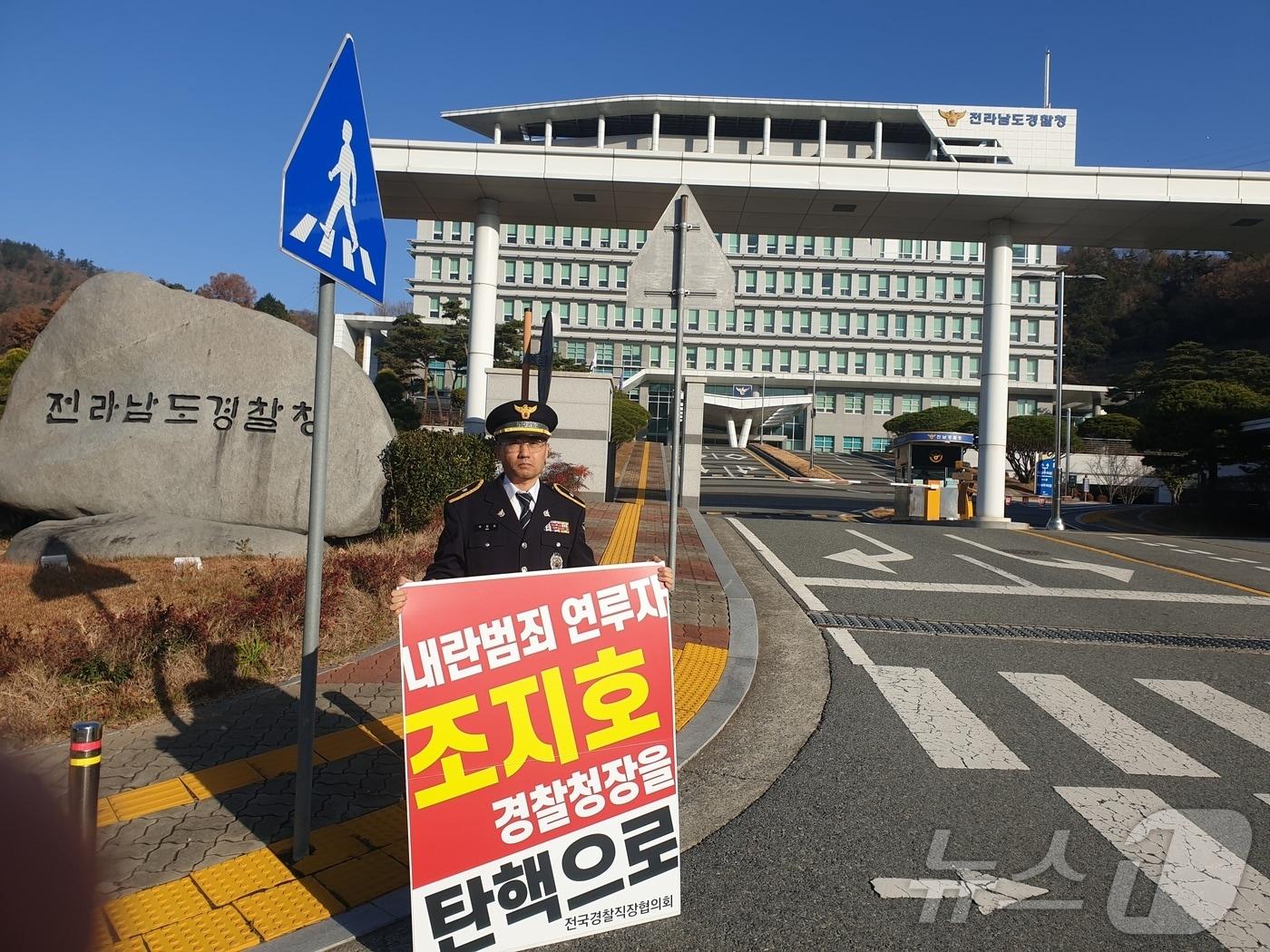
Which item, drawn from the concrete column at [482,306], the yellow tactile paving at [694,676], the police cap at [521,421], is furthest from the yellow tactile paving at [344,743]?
the concrete column at [482,306]

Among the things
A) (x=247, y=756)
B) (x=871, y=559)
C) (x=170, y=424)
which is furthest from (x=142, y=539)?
(x=871, y=559)

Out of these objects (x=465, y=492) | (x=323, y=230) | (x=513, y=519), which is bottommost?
(x=513, y=519)

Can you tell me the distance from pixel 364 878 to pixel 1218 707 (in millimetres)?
5221

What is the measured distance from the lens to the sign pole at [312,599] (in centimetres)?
322

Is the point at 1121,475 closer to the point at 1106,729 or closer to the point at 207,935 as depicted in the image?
the point at 1106,729

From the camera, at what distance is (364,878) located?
3119 mm

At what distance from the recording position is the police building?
8062 cm

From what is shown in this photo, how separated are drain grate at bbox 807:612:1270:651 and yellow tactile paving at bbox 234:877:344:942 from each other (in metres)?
5.17

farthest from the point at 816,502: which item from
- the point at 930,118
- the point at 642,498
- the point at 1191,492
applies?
the point at 930,118

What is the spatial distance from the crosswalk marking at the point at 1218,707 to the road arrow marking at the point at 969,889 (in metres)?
2.54

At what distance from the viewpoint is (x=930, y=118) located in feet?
251

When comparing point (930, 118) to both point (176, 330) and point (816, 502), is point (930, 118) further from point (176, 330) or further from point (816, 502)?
point (176, 330)

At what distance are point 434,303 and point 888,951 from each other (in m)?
85.4

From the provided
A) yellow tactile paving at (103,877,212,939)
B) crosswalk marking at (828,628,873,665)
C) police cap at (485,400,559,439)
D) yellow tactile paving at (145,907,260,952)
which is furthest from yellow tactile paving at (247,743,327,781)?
crosswalk marking at (828,628,873,665)
